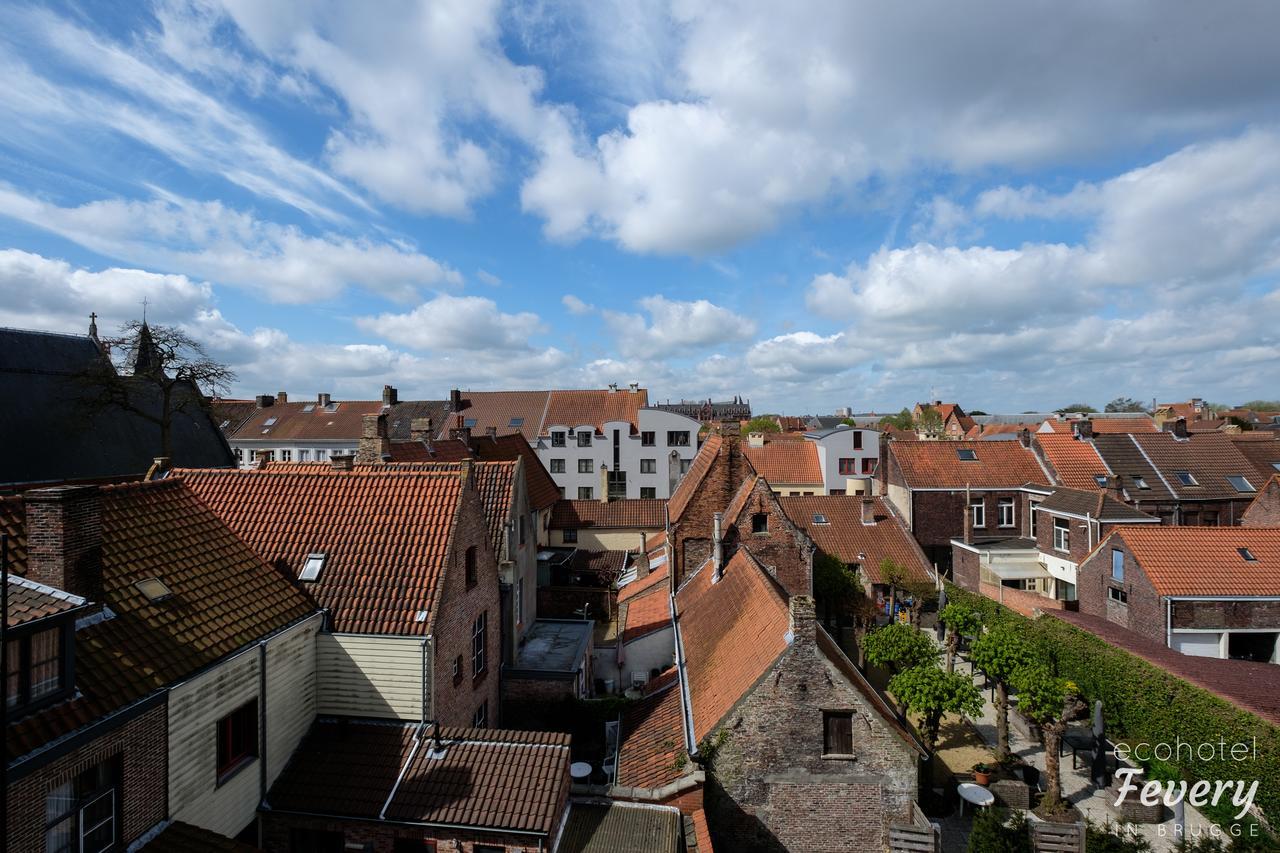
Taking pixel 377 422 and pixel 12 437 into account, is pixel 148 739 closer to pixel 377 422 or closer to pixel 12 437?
pixel 377 422

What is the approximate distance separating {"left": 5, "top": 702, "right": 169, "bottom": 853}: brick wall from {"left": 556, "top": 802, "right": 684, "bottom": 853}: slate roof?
7.01 metres

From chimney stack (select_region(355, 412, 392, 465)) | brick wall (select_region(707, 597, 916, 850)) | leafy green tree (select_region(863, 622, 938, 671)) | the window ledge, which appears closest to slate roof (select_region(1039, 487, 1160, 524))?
leafy green tree (select_region(863, 622, 938, 671))

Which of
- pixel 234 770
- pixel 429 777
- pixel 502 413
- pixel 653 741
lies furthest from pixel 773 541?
pixel 502 413

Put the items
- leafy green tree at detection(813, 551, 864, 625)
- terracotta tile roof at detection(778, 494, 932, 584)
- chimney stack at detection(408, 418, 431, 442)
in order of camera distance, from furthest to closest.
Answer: chimney stack at detection(408, 418, 431, 442) < terracotta tile roof at detection(778, 494, 932, 584) < leafy green tree at detection(813, 551, 864, 625)

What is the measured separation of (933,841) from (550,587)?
21732 millimetres

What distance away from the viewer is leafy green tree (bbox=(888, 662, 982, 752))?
1758 centimetres

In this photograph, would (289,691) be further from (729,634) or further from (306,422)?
(306,422)

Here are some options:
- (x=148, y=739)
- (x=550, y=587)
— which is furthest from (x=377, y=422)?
(x=148, y=739)

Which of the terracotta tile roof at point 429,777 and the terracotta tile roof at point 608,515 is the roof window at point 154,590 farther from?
the terracotta tile roof at point 608,515

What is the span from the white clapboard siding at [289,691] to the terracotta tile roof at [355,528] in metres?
0.82

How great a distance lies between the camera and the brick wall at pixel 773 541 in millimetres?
23156

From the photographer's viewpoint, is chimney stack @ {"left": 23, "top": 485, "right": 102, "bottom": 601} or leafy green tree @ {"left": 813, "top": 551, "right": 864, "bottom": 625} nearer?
chimney stack @ {"left": 23, "top": 485, "right": 102, "bottom": 601}

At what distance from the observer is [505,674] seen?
20.1 meters

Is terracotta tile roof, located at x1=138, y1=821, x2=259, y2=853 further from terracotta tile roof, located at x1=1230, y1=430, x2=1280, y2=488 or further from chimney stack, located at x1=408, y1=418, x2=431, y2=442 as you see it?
terracotta tile roof, located at x1=1230, y1=430, x2=1280, y2=488
